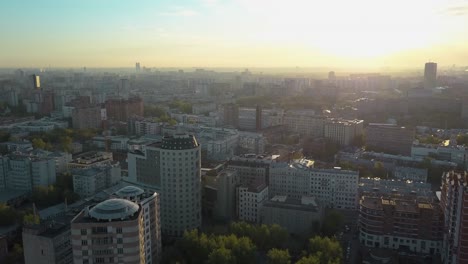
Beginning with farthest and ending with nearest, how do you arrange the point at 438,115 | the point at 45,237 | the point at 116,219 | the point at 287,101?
the point at 287,101 → the point at 438,115 → the point at 45,237 → the point at 116,219

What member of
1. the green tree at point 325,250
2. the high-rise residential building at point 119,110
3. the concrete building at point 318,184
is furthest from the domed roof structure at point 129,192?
the high-rise residential building at point 119,110

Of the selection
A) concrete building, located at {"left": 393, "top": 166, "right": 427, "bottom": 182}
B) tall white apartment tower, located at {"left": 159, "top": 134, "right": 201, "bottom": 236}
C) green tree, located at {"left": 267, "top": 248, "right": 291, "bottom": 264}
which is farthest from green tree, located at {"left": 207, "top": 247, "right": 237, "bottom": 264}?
concrete building, located at {"left": 393, "top": 166, "right": 427, "bottom": 182}

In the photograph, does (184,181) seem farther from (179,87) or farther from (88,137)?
(179,87)

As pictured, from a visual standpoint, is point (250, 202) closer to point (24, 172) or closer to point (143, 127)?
point (24, 172)

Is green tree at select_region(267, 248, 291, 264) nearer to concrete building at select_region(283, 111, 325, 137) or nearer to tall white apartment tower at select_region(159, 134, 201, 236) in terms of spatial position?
tall white apartment tower at select_region(159, 134, 201, 236)

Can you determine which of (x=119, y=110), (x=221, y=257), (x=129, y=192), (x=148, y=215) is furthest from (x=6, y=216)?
(x=119, y=110)

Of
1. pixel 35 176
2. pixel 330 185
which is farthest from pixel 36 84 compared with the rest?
pixel 330 185

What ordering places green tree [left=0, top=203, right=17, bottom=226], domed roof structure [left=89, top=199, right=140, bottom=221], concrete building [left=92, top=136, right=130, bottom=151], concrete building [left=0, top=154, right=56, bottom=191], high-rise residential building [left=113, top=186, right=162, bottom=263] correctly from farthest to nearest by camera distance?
concrete building [left=92, top=136, right=130, bottom=151] → concrete building [left=0, top=154, right=56, bottom=191] → green tree [left=0, top=203, right=17, bottom=226] → high-rise residential building [left=113, top=186, right=162, bottom=263] → domed roof structure [left=89, top=199, right=140, bottom=221]

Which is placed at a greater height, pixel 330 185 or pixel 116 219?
pixel 116 219
